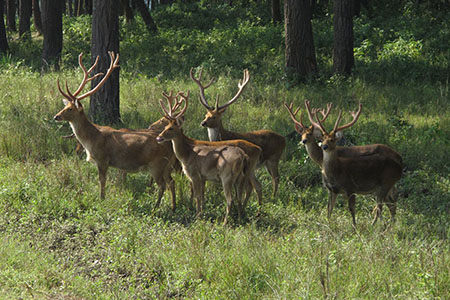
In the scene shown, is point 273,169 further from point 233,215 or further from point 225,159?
point 225,159

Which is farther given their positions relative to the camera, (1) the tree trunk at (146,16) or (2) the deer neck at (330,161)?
(1) the tree trunk at (146,16)

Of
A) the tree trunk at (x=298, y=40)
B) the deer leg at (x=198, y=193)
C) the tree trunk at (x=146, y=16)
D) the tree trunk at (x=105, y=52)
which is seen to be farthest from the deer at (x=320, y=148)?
the tree trunk at (x=146, y=16)

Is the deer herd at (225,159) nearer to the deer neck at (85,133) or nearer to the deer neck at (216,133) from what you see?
the deer neck at (85,133)

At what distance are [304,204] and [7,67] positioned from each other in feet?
38.3

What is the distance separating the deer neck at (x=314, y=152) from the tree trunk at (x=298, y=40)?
7162mm

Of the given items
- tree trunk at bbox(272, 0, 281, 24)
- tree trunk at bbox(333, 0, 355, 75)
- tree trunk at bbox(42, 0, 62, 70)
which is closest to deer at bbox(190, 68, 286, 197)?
tree trunk at bbox(333, 0, 355, 75)

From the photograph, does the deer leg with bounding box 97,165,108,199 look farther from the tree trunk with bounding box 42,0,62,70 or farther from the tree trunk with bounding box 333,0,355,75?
the tree trunk with bounding box 42,0,62,70

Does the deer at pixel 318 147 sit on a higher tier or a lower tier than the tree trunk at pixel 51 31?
lower

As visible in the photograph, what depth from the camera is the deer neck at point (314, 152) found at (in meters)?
8.51

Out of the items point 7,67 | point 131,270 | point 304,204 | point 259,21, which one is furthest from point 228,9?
point 131,270

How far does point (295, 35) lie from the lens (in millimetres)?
15625

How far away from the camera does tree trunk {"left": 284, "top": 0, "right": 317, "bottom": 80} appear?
50.9ft

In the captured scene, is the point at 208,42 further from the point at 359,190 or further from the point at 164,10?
the point at 359,190

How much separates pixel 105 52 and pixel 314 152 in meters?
5.00
